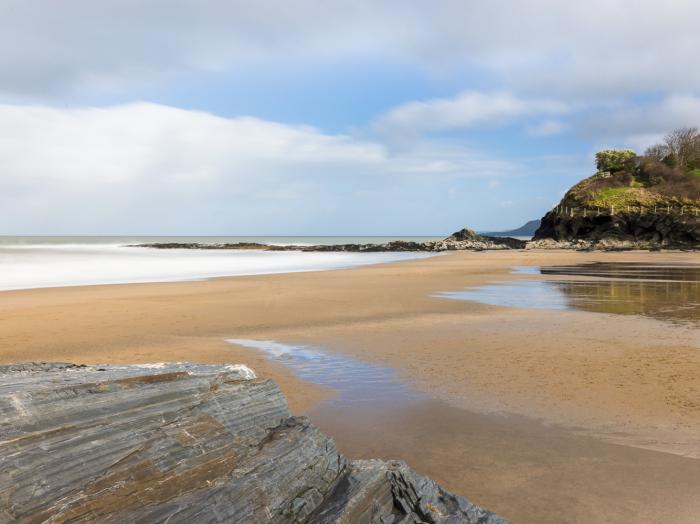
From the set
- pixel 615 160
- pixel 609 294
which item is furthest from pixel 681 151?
pixel 609 294

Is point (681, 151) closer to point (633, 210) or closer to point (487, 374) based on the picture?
point (633, 210)

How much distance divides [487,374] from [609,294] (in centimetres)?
1285

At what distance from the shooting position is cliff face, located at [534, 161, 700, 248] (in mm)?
58156

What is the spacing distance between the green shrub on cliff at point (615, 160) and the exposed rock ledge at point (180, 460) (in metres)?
83.1

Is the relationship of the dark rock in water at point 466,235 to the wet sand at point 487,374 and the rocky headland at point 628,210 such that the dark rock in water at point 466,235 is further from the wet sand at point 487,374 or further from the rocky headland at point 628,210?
the wet sand at point 487,374

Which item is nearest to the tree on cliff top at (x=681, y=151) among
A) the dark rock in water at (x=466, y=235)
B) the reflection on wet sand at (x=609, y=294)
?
the dark rock in water at (x=466, y=235)

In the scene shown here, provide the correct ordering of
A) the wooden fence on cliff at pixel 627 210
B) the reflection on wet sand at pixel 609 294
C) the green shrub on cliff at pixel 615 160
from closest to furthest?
the reflection on wet sand at pixel 609 294, the wooden fence on cliff at pixel 627 210, the green shrub on cliff at pixel 615 160

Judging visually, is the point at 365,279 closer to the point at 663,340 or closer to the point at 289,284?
the point at 289,284

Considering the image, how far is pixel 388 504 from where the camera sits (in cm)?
400

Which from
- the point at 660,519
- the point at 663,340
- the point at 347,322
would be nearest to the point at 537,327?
the point at 663,340

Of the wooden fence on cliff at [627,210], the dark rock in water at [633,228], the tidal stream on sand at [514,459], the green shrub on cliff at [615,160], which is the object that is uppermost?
the green shrub on cliff at [615,160]

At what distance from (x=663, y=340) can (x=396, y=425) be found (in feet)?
24.2

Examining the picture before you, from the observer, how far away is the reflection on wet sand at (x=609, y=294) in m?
15.2

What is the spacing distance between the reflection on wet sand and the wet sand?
158 centimetres
